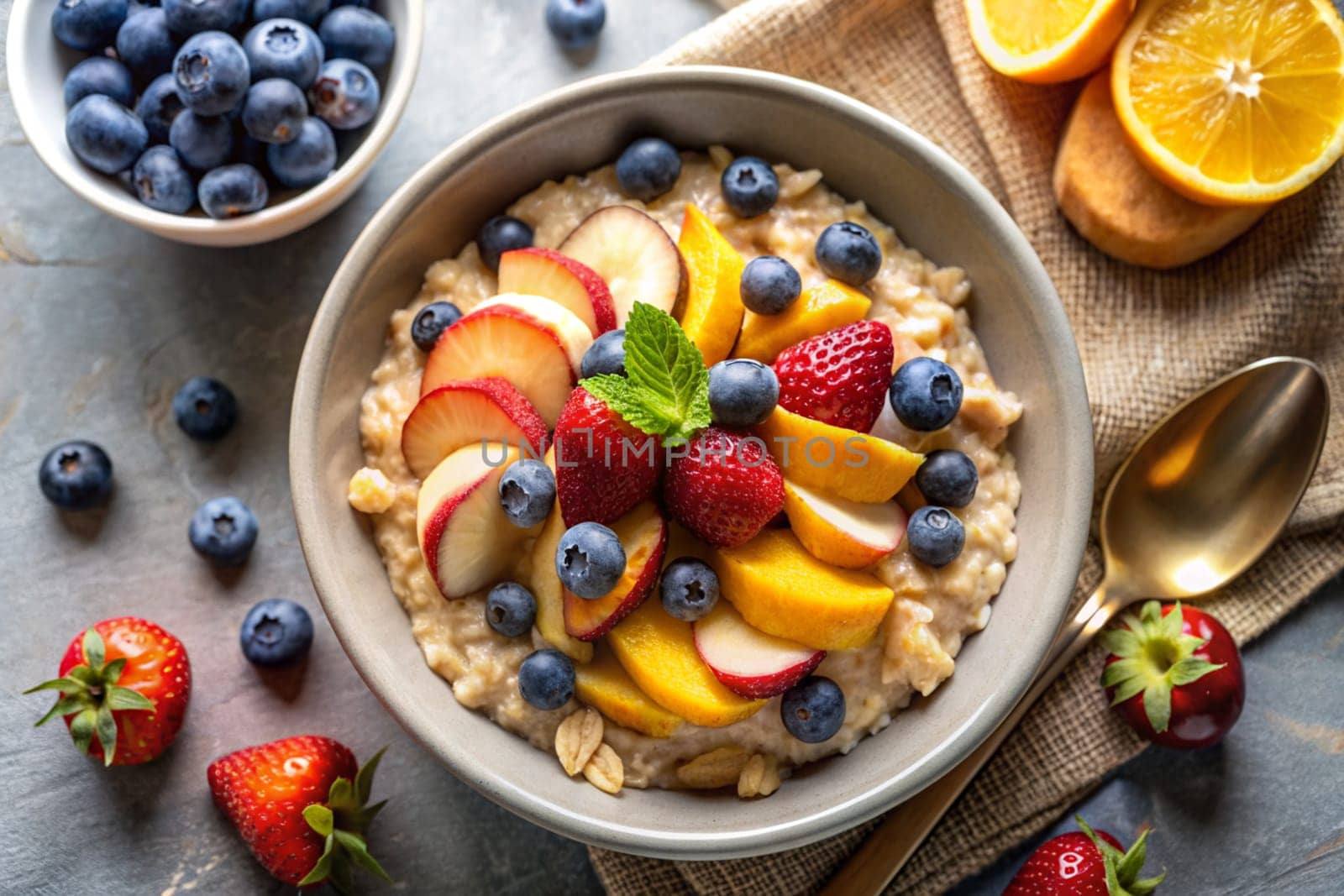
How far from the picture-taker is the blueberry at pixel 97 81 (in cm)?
251

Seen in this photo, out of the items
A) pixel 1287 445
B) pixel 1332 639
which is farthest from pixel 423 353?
pixel 1332 639

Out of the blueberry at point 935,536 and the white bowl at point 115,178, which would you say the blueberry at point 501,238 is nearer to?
the white bowl at point 115,178

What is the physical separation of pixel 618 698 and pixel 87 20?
2.00 m

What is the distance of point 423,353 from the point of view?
2467 millimetres

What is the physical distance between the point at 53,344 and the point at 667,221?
5.47ft

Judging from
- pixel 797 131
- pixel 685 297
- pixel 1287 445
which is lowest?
pixel 1287 445

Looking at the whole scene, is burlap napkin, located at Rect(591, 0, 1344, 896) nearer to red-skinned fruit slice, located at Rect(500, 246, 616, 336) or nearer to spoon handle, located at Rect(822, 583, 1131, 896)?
spoon handle, located at Rect(822, 583, 1131, 896)

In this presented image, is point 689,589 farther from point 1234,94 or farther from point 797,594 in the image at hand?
point 1234,94

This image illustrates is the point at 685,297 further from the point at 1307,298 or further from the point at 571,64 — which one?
the point at 1307,298

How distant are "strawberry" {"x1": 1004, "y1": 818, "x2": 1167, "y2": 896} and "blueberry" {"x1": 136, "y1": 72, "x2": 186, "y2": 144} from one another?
8.74 ft

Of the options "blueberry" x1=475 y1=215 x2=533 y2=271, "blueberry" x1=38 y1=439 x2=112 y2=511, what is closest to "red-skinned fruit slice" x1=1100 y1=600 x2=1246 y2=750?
"blueberry" x1=475 y1=215 x2=533 y2=271

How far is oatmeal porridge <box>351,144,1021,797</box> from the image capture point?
6.95 ft

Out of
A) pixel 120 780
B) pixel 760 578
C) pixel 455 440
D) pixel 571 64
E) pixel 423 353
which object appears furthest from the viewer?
pixel 571 64

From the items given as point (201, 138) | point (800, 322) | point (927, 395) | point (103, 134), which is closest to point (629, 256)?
point (800, 322)
